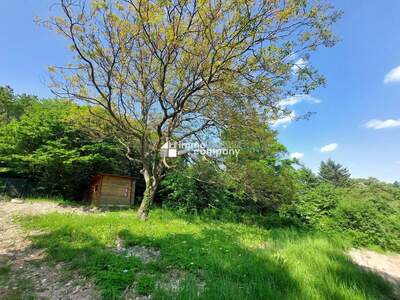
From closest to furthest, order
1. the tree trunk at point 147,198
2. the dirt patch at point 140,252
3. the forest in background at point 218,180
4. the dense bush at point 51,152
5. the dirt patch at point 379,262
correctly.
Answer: the dirt patch at point 140,252 < the dirt patch at point 379,262 < the tree trunk at point 147,198 < the forest in background at point 218,180 < the dense bush at point 51,152

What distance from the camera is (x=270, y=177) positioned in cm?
943

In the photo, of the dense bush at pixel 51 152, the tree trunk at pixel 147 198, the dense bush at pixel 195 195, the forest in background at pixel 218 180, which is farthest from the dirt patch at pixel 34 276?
the dense bush at pixel 51 152

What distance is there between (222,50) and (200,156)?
4617 mm

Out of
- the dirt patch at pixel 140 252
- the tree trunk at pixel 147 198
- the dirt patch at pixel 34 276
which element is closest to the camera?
the dirt patch at pixel 34 276

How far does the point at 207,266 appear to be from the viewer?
13.5 ft

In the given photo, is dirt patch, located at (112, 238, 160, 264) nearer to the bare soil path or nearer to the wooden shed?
the bare soil path

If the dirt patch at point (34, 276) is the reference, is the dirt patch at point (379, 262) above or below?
below

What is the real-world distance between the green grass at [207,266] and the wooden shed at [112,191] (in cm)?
592

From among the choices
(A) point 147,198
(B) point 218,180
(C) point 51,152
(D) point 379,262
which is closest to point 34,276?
(A) point 147,198

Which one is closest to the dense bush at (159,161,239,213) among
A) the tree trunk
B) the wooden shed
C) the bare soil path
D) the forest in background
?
the forest in background

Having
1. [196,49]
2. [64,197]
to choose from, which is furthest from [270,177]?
[64,197]

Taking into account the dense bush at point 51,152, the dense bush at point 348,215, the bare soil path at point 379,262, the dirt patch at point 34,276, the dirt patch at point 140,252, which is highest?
the dense bush at point 51,152

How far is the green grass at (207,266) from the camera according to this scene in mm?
3301

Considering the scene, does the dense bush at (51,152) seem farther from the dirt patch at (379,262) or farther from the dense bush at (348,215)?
the dirt patch at (379,262)
